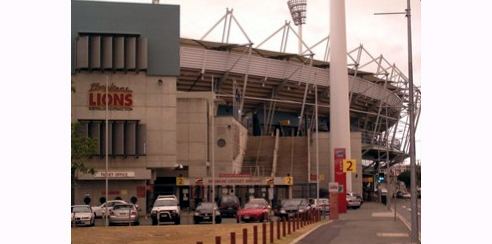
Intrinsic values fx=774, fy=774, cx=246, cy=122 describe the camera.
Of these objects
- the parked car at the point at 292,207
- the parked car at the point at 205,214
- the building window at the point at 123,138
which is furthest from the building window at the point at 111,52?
the parked car at the point at 205,214

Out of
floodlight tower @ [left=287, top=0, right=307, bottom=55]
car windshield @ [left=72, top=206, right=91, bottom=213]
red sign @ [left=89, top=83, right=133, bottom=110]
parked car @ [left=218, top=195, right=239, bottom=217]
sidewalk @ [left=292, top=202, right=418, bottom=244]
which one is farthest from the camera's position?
floodlight tower @ [left=287, top=0, right=307, bottom=55]

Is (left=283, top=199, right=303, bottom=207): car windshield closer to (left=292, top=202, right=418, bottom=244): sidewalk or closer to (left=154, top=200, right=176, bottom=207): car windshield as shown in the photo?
(left=154, top=200, right=176, bottom=207): car windshield

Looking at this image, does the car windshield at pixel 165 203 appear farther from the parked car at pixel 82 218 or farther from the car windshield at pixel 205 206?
the parked car at pixel 82 218

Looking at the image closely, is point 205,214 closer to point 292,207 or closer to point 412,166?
point 292,207

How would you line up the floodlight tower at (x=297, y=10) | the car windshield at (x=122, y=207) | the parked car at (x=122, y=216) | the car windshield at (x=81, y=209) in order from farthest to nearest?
the floodlight tower at (x=297, y=10) < the car windshield at (x=122, y=207) < the parked car at (x=122, y=216) < the car windshield at (x=81, y=209)

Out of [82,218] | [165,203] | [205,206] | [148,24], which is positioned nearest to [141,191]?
[148,24]

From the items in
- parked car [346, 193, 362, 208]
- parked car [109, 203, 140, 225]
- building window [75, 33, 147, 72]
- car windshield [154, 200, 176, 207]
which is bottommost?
parked car [346, 193, 362, 208]

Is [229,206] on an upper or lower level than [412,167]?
lower

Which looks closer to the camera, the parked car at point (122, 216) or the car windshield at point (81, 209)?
the car windshield at point (81, 209)

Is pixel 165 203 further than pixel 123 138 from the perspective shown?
No

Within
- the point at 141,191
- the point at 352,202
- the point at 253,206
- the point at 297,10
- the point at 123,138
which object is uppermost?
the point at 297,10

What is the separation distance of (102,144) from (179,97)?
13291 millimetres

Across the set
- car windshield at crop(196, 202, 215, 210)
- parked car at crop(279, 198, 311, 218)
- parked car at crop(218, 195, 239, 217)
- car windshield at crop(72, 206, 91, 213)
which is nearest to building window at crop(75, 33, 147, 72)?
parked car at crop(218, 195, 239, 217)
